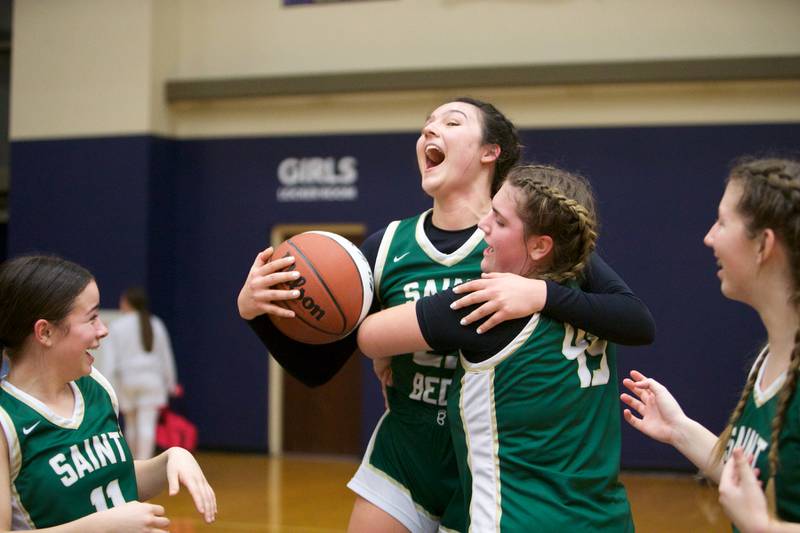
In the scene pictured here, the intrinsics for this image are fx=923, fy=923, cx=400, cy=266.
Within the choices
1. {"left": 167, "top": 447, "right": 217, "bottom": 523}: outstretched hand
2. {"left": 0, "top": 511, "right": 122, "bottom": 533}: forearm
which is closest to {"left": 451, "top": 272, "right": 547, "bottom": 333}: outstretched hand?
{"left": 167, "top": 447, "right": 217, "bottom": 523}: outstretched hand

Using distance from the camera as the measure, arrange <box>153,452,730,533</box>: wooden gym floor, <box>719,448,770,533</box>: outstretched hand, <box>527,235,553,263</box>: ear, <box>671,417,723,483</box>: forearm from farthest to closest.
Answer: <box>153,452,730,533</box>: wooden gym floor, <box>527,235,553,263</box>: ear, <box>671,417,723,483</box>: forearm, <box>719,448,770,533</box>: outstretched hand

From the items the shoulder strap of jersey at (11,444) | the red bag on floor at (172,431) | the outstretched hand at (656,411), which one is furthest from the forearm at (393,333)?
the red bag on floor at (172,431)

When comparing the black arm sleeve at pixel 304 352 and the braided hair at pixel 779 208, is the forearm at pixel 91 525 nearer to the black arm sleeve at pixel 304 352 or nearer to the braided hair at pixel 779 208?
the black arm sleeve at pixel 304 352

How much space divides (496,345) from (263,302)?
0.67 m

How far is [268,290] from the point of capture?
2.43 meters

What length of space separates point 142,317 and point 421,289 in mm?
6120

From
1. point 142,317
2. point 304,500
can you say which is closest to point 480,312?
point 304,500

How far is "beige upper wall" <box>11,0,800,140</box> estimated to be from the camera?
884cm

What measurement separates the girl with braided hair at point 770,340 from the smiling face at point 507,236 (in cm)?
48

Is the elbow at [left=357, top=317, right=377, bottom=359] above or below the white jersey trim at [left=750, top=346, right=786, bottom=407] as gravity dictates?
below

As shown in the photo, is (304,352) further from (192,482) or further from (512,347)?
(512,347)

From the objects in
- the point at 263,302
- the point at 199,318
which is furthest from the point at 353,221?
the point at 263,302

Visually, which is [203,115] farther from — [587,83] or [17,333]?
[17,333]

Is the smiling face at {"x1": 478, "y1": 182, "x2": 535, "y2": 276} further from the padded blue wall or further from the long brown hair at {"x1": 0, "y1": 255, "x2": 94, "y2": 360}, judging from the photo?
the padded blue wall
